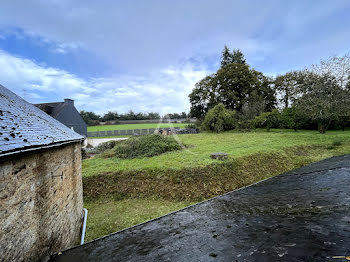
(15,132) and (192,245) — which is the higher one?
(15,132)

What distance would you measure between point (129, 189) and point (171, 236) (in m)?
6.18

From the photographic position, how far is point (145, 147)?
13.8 m

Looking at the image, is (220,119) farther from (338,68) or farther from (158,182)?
(158,182)

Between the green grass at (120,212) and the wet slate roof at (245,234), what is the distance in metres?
3.13

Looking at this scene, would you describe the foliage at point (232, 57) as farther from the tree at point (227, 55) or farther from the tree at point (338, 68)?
the tree at point (338, 68)

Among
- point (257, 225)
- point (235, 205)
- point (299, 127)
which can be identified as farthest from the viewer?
point (299, 127)

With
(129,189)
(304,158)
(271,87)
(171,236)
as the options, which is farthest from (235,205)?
(271,87)

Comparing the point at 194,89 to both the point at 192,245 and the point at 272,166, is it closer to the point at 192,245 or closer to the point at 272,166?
the point at 272,166

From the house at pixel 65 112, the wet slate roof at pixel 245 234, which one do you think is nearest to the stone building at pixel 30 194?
the wet slate roof at pixel 245 234

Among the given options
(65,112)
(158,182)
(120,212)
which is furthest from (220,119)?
(65,112)

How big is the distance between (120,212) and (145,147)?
647 centimetres

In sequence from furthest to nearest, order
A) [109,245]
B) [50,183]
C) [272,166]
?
[272,166] < [50,183] < [109,245]

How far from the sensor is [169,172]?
9578 millimetres

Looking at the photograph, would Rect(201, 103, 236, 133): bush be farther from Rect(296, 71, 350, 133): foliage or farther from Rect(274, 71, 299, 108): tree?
Rect(274, 71, 299, 108): tree
